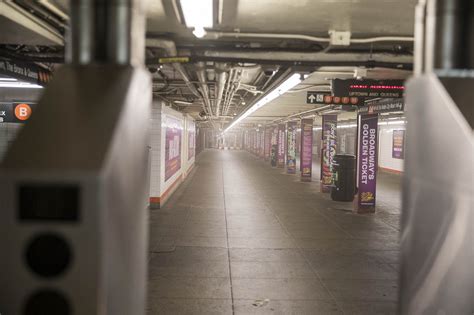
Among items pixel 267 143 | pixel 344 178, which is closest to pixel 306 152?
pixel 344 178

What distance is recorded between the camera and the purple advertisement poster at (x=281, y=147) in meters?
27.2

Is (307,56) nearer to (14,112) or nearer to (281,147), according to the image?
(14,112)

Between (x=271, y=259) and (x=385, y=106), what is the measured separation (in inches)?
257

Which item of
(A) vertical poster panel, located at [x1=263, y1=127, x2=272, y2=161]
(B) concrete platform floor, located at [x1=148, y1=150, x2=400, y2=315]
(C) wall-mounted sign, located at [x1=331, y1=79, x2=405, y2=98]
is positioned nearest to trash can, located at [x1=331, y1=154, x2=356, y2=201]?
(B) concrete platform floor, located at [x1=148, y1=150, x2=400, y2=315]

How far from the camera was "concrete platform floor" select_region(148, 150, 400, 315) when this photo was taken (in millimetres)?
4961

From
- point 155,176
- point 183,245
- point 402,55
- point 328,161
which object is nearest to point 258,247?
point 183,245

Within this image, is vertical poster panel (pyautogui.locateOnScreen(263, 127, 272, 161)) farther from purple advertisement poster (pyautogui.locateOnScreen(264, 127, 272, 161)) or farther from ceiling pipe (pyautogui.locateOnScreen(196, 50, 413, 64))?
ceiling pipe (pyautogui.locateOnScreen(196, 50, 413, 64))

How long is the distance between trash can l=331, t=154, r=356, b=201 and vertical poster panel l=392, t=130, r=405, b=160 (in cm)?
1054

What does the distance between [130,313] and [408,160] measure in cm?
163

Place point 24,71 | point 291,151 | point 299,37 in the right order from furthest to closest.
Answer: point 291,151, point 24,71, point 299,37

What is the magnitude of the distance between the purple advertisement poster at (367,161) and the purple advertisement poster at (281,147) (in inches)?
624

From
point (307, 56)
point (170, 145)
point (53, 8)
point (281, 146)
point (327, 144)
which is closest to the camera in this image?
point (53, 8)

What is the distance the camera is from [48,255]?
5.25 ft

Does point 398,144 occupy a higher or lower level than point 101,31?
lower
